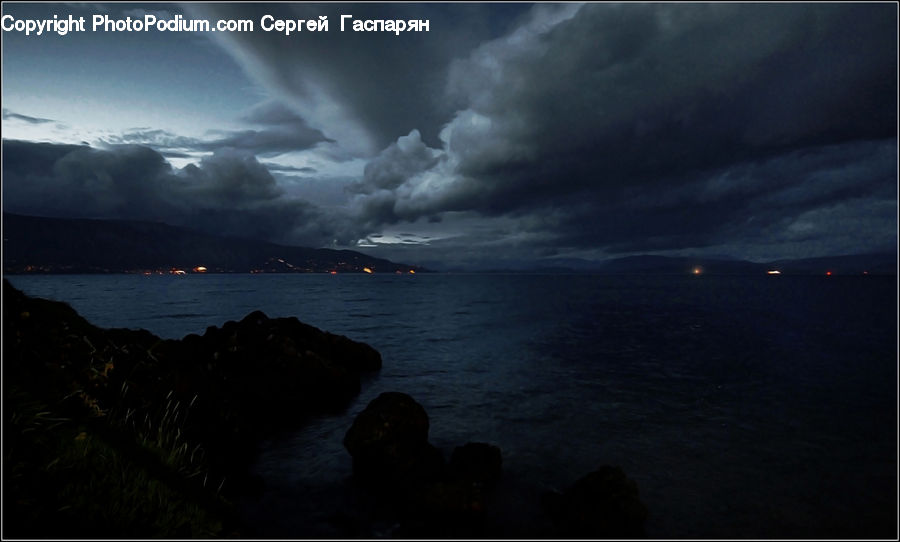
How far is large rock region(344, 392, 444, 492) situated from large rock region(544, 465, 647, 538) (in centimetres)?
434

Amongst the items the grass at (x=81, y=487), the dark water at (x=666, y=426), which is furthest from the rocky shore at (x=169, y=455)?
the dark water at (x=666, y=426)

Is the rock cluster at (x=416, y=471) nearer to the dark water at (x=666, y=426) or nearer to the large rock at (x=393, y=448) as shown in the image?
the large rock at (x=393, y=448)

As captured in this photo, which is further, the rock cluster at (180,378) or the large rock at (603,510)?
the large rock at (603,510)

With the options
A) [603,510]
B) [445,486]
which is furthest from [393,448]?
[603,510]

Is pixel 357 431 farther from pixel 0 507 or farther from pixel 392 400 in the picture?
pixel 0 507

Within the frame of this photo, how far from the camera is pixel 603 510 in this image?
1097cm

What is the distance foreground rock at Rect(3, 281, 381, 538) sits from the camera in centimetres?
546

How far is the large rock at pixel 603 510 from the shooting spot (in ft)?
35.2

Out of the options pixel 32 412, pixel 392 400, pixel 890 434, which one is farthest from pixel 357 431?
pixel 890 434

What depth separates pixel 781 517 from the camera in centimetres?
1191

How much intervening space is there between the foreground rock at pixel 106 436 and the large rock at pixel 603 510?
29.7 ft

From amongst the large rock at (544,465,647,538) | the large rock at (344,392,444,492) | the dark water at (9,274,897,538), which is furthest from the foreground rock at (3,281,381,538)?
the large rock at (544,465,647,538)

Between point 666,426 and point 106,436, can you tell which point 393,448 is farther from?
point 666,426

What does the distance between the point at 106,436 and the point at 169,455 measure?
1.26 metres
